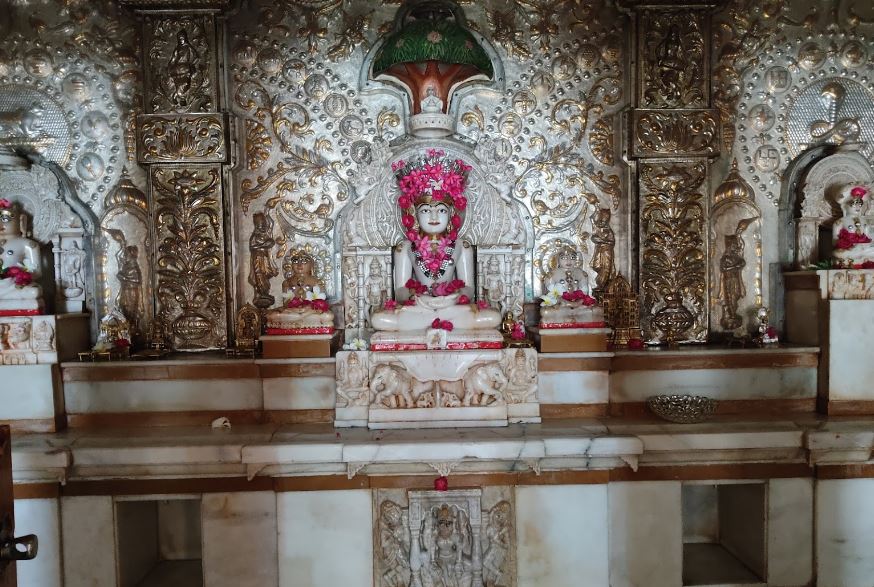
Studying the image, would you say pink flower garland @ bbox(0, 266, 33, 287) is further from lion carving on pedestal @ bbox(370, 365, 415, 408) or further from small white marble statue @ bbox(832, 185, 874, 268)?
small white marble statue @ bbox(832, 185, 874, 268)

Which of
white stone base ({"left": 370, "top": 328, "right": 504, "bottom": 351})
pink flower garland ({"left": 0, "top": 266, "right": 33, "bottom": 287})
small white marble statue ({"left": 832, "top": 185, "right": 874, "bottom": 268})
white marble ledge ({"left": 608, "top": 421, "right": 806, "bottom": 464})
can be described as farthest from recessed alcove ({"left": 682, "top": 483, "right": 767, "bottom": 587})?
pink flower garland ({"left": 0, "top": 266, "right": 33, "bottom": 287})

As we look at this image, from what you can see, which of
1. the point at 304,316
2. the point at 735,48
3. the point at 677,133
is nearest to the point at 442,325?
the point at 304,316

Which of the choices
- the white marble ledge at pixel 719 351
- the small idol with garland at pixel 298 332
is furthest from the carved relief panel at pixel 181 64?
the white marble ledge at pixel 719 351

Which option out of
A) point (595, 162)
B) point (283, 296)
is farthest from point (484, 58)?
point (283, 296)

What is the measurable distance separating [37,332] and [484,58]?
4686 millimetres

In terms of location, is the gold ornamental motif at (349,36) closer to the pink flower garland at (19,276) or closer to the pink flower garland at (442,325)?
the pink flower garland at (442,325)

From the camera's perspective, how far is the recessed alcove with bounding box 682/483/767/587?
4.41 m

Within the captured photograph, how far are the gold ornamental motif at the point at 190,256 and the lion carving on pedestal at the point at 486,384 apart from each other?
2659 millimetres

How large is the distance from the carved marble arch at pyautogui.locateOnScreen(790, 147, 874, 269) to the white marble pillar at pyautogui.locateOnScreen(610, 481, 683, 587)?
300 cm

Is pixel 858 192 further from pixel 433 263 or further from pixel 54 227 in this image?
pixel 54 227

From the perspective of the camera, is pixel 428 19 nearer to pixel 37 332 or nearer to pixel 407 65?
pixel 407 65

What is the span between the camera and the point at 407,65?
5.39 metres

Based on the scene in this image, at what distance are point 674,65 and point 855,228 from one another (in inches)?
91.5

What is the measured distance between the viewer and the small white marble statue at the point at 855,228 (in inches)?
194
